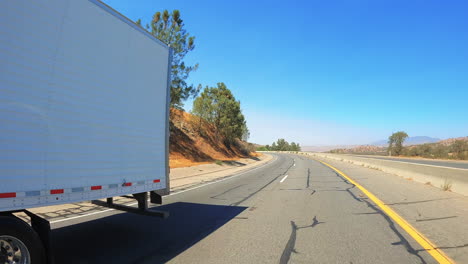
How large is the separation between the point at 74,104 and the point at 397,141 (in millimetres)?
74935

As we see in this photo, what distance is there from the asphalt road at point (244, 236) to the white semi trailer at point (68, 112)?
3.18 ft

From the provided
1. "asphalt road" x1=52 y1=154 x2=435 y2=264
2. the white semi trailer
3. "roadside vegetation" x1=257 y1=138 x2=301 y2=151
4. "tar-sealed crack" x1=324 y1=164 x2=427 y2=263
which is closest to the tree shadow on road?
"asphalt road" x1=52 y1=154 x2=435 y2=264

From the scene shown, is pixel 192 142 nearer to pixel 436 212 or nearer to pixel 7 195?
pixel 436 212

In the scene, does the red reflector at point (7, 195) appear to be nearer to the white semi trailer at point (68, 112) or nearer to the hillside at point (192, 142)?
the white semi trailer at point (68, 112)

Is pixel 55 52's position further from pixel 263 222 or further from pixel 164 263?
pixel 263 222

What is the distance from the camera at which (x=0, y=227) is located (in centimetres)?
355

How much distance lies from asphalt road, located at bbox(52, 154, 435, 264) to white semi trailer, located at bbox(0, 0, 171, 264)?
0.97m

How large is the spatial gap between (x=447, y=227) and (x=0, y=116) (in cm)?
814

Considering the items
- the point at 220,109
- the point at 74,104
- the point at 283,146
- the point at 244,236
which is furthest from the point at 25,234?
the point at 283,146

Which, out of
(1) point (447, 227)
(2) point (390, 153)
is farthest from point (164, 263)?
(2) point (390, 153)

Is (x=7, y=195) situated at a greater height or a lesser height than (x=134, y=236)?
greater

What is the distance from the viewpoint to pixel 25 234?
3807 millimetres

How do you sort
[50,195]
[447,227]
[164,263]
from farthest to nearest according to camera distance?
1. [447,227]
2. [164,263]
3. [50,195]

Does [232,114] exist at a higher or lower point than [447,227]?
higher
